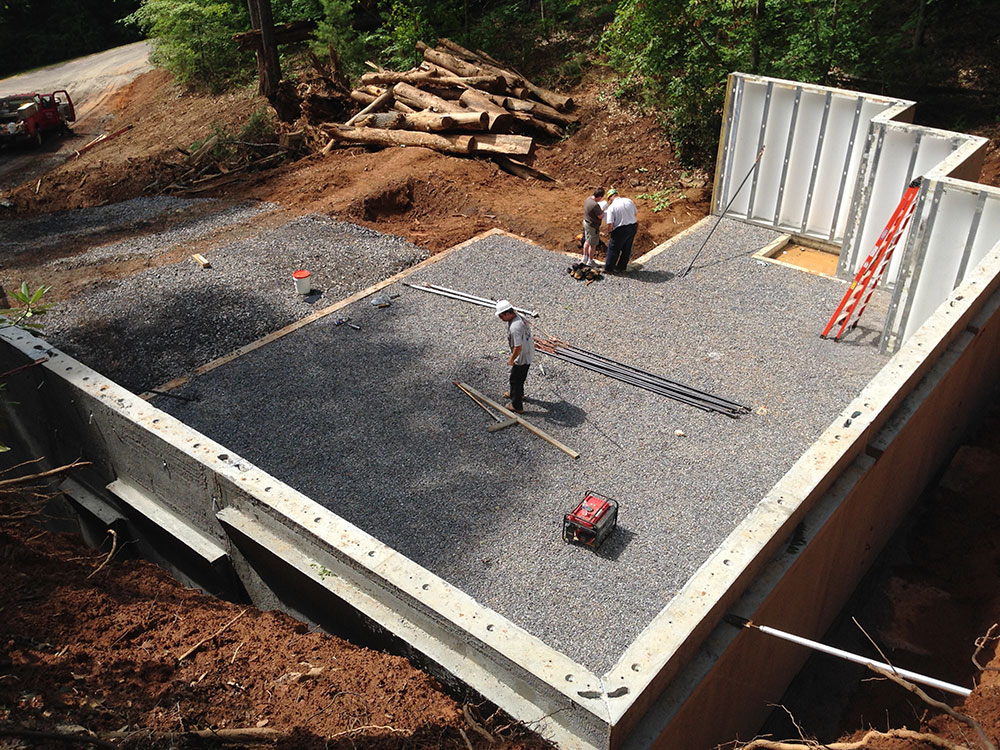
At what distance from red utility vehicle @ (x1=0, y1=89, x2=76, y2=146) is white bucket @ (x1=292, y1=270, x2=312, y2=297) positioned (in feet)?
59.1

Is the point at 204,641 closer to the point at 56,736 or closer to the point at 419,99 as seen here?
the point at 56,736

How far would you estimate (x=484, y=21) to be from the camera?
2262 cm

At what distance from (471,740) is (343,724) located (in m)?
0.71

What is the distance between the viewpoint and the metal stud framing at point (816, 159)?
12.6 metres

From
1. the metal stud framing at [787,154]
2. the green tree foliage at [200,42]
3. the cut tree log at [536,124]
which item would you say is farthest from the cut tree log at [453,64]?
the green tree foliage at [200,42]

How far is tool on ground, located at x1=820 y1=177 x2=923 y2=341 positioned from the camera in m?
10.8

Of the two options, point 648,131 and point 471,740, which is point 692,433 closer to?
point 471,740

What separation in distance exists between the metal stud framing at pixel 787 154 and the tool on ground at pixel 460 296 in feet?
16.8

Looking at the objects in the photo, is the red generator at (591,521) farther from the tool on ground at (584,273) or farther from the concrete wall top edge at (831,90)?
the concrete wall top edge at (831,90)

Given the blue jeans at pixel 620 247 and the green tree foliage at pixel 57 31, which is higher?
the green tree foliage at pixel 57 31

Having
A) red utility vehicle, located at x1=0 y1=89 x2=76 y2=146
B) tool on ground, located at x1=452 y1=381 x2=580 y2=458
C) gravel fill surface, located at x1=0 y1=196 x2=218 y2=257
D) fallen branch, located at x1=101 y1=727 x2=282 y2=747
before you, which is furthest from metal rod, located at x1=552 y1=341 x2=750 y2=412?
red utility vehicle, located at x1=0 y1=89 x2=76 y2=146

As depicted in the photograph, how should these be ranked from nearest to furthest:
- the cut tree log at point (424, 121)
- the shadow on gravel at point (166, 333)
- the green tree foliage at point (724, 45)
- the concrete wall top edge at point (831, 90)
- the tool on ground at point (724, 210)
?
the shadow on gravel at point (166, 333), the concrete wall top edge at point (831, 90), the tool on ground at point (724, 210), the green tree foliage at point (724, 45), the cut tree log at point (424, 121)

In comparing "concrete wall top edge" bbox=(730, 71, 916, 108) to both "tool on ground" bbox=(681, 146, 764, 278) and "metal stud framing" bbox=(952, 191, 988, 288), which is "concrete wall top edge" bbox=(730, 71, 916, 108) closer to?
"tool on ground" bbox=(681, 146, 764, 278)

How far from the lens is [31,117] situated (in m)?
25.0
